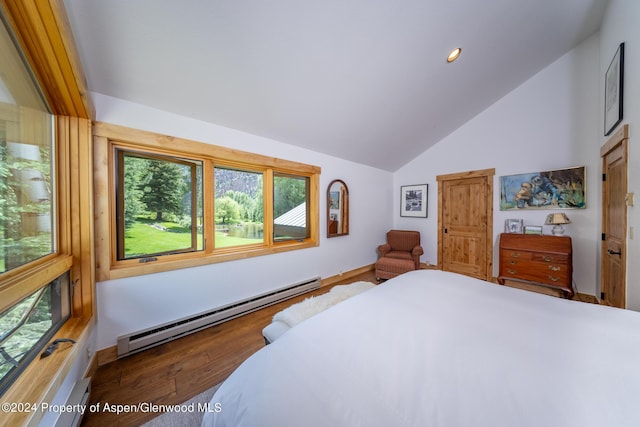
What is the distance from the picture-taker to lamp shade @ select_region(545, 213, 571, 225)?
9.22 ft

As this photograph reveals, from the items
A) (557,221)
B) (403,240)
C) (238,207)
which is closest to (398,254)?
(403,240)

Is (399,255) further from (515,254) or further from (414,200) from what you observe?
(515,254)

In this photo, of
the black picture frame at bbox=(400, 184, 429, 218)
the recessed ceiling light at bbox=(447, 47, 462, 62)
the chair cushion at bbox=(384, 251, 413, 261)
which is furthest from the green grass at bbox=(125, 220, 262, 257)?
the black picture frame at bbox=(400, 184, 429, 218)

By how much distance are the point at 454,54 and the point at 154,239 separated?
12.2ft

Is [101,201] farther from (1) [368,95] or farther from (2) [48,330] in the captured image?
(1) [368,95]

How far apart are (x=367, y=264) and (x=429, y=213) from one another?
65.4 inches

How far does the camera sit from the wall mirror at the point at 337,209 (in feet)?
11.8

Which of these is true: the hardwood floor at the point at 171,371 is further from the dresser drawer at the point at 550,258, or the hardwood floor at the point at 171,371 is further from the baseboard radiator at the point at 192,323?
the dresser drawer at the point at 550,258

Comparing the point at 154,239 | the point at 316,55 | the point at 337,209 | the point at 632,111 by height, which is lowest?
the point at 154,239

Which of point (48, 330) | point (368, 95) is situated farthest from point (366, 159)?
point (48, 330)

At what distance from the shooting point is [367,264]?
432 cm

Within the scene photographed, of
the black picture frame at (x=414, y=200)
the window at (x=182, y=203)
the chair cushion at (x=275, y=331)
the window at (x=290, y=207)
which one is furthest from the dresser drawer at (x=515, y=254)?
the chair cushion at (x=275, y=331)

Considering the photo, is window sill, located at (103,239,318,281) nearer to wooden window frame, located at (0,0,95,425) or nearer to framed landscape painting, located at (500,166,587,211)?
wooden window frame, located at (0,0,95,425)

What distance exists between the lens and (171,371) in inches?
65.0
